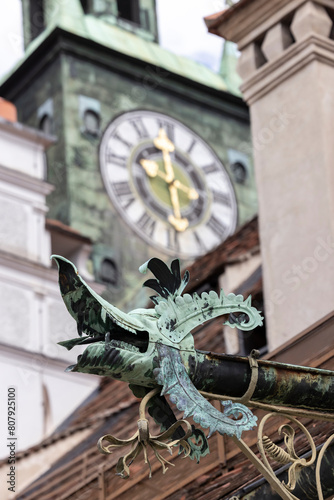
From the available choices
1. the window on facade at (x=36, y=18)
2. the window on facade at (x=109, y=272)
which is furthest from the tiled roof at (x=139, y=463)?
the window on facade at (x=36, y=18)

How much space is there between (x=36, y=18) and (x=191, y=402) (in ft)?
87.7

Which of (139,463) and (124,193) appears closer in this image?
(139,463)

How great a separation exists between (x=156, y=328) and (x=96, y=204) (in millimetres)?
21830

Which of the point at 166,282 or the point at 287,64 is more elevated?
the point at 287,64

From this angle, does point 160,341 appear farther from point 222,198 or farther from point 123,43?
point 123,43

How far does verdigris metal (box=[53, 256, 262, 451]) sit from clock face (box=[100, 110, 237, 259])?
21776 millimetres

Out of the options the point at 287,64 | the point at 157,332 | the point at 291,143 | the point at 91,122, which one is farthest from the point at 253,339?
the point at 91,122

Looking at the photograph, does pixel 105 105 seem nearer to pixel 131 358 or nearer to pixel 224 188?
pixel 224 188

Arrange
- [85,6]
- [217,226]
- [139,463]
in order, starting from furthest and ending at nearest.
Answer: [85,6] < [217,226] < [139,463]

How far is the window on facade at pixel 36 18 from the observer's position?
31344 millimetres

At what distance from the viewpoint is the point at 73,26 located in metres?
30.2

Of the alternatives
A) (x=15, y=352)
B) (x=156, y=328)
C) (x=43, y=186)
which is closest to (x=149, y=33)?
(x=43, y=186)

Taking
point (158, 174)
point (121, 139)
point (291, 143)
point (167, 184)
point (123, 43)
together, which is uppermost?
point (123, 43)

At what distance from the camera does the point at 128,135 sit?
29297 mm
